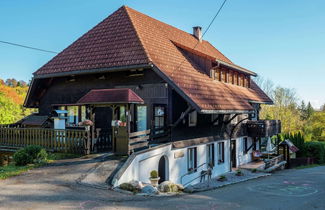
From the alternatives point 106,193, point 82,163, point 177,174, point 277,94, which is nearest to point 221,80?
point 177,174

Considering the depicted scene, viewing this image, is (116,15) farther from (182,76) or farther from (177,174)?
(177,174)

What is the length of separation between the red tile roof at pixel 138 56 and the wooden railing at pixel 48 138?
3954 millimetres

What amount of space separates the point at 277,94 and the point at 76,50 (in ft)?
122

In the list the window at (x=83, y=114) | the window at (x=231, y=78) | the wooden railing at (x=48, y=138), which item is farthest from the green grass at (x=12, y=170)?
the window at (x=231, y=78)

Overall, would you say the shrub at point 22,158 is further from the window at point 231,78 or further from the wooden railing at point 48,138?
the window at point 231,78

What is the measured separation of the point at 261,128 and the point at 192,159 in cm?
916

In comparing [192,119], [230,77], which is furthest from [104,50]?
[230,77]

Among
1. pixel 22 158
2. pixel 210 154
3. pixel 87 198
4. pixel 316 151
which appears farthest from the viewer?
pixel 316 151

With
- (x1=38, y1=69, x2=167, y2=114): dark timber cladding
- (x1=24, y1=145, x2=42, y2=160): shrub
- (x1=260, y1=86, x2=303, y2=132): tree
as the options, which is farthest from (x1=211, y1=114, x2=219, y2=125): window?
(x1=260, y1=86, x2=303, y2=132): tree

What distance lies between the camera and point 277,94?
154 feet

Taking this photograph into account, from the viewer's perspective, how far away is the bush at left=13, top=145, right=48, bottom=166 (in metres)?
12.3

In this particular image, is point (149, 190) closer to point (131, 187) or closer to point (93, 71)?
point (131, 187)

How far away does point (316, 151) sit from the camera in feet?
103

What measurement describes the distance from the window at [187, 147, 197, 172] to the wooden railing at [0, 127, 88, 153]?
5.89 metres
